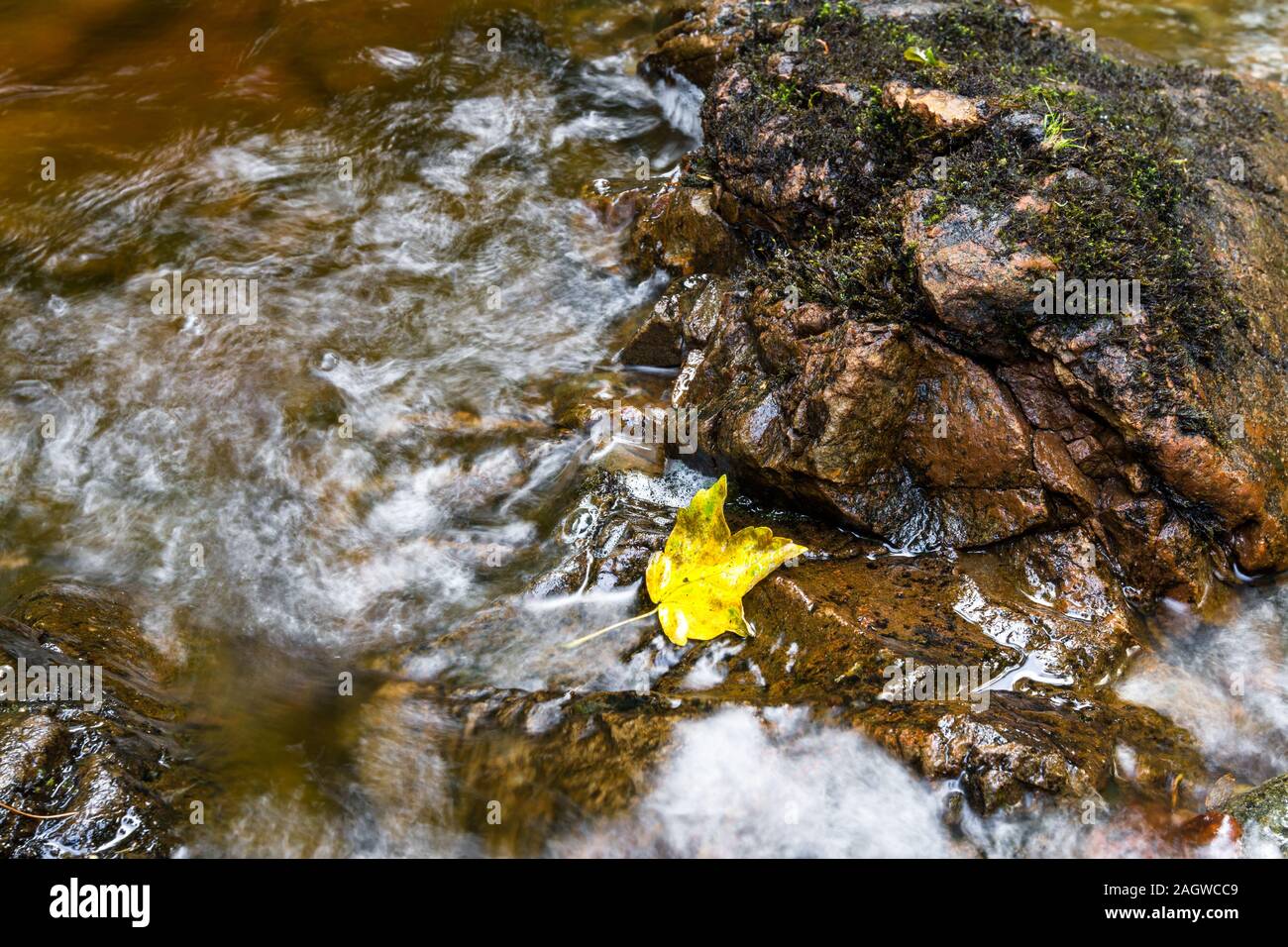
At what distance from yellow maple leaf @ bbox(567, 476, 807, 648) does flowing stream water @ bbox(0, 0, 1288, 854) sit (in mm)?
239

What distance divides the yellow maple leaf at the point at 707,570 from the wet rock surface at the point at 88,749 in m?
1.89

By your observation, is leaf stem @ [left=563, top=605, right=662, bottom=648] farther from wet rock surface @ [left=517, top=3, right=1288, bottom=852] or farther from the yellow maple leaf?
wet rock surface @ [left=517, top=3, right=1288, bottom=852]

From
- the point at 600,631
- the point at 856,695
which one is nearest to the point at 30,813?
the point at 600,631

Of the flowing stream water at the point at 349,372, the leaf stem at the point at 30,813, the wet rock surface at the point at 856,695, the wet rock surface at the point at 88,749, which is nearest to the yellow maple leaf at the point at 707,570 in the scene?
the wet rock surface at the point at 856,695

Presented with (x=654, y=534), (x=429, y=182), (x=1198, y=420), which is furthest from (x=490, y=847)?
(x=429, y=182)

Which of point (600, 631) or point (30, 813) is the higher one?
point (600, 631)

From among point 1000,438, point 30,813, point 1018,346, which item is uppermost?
point 1018,346

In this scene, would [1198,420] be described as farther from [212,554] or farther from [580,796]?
[212,554]

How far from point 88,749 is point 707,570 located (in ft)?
9.05

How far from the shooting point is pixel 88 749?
140 inches

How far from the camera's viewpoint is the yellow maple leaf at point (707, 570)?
162 inches

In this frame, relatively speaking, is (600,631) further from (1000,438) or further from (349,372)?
(349,372)

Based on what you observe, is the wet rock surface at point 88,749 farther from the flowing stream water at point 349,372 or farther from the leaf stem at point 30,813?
the flowing stream water at point 349,372

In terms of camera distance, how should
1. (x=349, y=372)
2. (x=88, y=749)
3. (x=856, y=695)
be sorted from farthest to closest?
(x=349, y=372)
(x=856, y=695)
(x=88, y=749)
